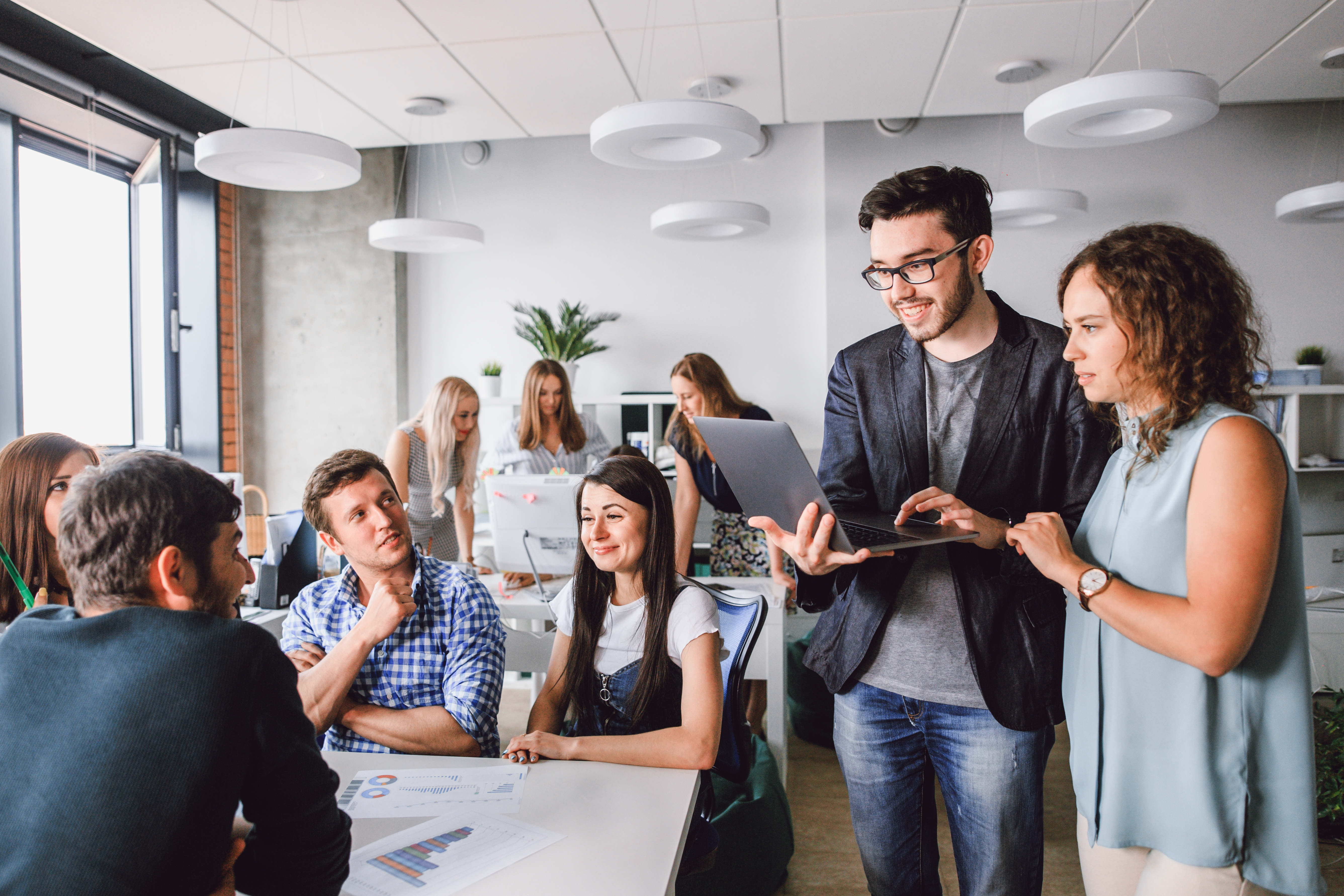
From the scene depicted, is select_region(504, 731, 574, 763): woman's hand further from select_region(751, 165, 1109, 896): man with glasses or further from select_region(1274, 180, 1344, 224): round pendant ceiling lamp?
select_region(1274, 180, 1344, 224): round pendant ceiling lamp

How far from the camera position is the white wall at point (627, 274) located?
5359 mm

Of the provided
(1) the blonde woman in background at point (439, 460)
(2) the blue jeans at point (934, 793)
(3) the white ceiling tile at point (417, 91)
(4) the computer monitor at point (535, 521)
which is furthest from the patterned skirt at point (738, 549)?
(3) the white ceiling tile at point (417, 91)

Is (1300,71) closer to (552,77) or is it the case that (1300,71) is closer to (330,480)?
(552,77)

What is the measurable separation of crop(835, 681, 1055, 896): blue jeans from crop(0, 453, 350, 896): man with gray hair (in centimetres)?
90

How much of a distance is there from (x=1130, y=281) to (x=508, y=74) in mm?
3696

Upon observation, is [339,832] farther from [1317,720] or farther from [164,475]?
[1317,720]

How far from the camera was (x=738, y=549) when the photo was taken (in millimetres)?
3539

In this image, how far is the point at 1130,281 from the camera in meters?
1.06

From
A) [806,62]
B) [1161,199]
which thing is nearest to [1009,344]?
[806,62]

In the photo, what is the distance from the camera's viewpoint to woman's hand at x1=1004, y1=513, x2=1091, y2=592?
110 centimetres

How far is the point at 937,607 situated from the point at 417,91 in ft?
13.1

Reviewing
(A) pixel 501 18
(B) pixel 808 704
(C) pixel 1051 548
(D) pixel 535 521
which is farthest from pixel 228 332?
(C) pixel 1051 548

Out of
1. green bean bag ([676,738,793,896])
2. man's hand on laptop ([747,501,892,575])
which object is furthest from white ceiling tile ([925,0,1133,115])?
green bean bag ([676,738,793,896])

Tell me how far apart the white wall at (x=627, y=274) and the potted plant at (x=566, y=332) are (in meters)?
0.08
